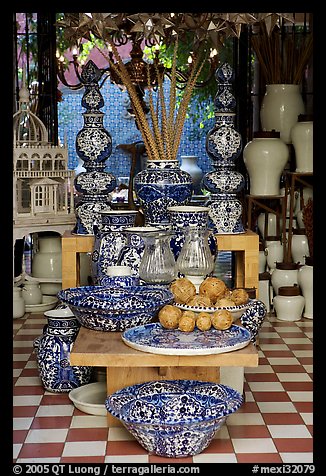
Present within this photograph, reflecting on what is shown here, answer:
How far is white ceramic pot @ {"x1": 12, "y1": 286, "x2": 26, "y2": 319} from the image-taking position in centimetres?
724

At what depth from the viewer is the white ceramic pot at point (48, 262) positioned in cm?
772

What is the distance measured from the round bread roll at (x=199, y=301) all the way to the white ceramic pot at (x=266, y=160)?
130 inches

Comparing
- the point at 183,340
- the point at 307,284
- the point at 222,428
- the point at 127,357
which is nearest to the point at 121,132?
the point at 307,284

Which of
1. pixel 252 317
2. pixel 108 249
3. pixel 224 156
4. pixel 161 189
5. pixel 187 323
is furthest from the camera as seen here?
pixel 224 156

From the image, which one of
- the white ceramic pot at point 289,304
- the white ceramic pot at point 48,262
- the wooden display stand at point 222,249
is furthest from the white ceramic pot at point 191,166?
the wooden display stand at point 222,249

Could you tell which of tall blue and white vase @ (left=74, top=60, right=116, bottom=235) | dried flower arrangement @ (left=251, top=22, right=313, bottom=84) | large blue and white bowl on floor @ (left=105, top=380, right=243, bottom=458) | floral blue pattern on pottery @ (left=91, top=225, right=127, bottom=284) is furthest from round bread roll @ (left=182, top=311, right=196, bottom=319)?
dried flower arrangement @ (left=251, top=22, right=313, bottom=84)

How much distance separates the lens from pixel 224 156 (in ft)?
21.0

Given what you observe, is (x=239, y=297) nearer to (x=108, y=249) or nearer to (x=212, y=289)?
(x=212, y=289)

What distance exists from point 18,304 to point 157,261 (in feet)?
9.83

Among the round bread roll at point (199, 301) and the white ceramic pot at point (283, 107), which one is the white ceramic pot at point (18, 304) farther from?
the round bread roll at point (199, 301)

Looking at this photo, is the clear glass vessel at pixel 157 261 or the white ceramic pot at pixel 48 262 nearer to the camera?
the clear glass vessel at pixel 157 261

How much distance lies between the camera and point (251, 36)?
798cm
